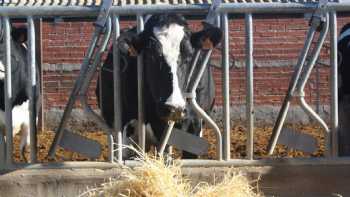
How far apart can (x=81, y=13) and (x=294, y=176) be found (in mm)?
1727

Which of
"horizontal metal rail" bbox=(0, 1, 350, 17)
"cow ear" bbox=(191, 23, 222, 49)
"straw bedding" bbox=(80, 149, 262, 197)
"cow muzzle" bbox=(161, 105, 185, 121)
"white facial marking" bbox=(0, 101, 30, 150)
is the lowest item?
"straw bedding" bbox=(80, 149, 262, 197)

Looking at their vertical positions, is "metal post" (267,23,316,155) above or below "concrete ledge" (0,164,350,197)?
above

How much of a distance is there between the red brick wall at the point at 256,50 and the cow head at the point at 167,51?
4607mm

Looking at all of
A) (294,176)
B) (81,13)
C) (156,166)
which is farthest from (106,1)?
(294,176)

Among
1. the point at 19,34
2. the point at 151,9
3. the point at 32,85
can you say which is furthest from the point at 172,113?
the point at 19,34

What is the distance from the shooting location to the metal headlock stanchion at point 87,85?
16.0 feet

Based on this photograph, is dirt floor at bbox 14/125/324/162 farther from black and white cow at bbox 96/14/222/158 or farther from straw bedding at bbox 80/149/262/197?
straw bedding at bbox 80/149/262/197

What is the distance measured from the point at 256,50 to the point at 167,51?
497 centimetres

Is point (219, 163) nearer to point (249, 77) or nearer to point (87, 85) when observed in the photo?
point (249, 77)

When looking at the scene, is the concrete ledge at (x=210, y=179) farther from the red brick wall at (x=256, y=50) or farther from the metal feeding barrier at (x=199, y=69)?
the red brick wall at (x=256, y=50)

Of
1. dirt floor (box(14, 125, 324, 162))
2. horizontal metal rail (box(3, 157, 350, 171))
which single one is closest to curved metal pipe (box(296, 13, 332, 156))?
horizontal metal rail (box(3, 157, 350, 171))

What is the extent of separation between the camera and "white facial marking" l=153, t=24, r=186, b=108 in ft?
15.6

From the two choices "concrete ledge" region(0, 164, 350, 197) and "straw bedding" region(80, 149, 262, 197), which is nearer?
"straw bedding" region(80, 149, 262, 197)

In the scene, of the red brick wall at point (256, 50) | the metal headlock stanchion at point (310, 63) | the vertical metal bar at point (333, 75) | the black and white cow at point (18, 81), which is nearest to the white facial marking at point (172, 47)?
the metal headlock stanchion at point (310, 63)
